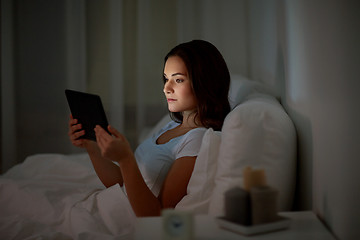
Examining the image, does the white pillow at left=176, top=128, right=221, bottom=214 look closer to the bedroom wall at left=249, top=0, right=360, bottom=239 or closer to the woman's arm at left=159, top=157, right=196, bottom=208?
the woman's arm at left=159, top=157, right=196, bottom=208

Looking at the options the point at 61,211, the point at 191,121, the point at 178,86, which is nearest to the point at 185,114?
the point at 191,121

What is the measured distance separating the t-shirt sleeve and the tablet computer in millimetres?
265

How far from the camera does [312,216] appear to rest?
2.64 feet

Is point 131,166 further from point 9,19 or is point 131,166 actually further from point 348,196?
point 9,19

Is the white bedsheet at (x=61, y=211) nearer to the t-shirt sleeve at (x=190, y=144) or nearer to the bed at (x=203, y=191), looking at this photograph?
the bed at (x=203, y=191)

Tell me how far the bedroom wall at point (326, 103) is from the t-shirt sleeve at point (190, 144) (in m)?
0.30

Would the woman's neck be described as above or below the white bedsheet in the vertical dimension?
above

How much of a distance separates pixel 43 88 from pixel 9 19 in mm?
548

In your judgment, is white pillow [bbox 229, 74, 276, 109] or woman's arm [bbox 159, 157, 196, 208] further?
white pillow [bbox 229, 74, 276, 109]

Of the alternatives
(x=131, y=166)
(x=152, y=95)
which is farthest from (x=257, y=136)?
(x=152, y=95)

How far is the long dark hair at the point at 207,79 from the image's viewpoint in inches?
44.4

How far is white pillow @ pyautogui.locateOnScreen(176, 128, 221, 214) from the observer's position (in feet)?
3.08

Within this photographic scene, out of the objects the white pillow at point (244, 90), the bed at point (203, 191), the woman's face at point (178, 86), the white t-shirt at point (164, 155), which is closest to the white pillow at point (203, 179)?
the bed at point (203, 191)

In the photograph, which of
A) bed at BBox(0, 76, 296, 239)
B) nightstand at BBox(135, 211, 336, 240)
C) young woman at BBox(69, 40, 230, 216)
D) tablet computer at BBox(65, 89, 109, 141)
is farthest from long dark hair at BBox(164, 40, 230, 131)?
nightstand at BBox(135, 211, 336, 240)
